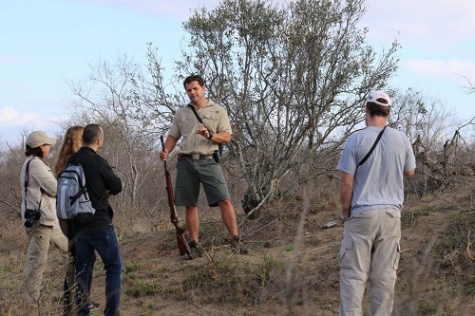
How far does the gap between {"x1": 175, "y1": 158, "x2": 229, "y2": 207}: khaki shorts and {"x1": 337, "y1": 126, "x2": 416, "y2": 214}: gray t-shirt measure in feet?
7.75

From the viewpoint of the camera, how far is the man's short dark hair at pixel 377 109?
14.3 ft

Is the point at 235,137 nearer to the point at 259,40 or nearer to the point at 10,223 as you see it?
the point at 259,40

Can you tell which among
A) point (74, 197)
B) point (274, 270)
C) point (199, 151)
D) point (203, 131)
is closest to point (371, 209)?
point (274, 270)

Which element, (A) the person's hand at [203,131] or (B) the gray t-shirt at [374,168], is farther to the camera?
(A) the person's hand at [203,131]

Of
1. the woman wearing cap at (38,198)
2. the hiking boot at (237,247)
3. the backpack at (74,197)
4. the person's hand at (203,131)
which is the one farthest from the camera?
the hiking boot at (237,247)

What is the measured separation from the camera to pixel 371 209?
169 inches

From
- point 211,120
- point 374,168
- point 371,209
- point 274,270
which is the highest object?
point 211,120

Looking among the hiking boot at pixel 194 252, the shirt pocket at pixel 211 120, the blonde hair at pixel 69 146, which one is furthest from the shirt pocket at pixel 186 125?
the blonde hair at pixel 69 146

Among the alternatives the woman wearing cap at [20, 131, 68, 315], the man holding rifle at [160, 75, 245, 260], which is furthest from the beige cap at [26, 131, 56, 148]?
the man holding rifle at [160, 75, 245, 260]

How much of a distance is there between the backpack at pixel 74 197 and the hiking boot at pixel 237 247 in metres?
2.04

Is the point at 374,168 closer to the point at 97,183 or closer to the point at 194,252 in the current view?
the point at 97,183

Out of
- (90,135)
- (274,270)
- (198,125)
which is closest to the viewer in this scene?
(90,135)

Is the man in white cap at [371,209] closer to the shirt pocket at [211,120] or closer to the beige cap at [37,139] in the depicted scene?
the shirt pocket at [211,120]

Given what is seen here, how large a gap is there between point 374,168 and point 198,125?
2.56 meters
